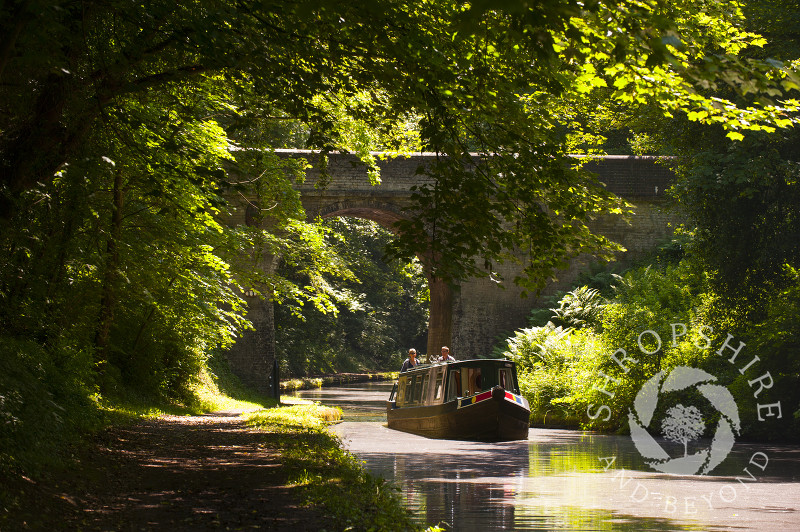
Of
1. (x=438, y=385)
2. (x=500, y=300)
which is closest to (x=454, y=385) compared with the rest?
(x=438, y=385)

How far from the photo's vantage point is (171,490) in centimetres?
751

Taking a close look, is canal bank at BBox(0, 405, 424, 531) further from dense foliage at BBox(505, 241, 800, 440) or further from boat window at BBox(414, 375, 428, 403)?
dense foliage at BBox(505, 241, 800, 440)

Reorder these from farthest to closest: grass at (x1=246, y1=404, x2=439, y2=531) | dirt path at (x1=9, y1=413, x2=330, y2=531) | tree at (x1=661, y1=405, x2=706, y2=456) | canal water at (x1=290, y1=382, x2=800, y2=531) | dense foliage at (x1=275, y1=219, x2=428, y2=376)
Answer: dense foliage at (x1=275, y1=219, x2=428, y2=376) < tree at (x1=661, y1=405, x2=706, y2=456) < canal water at (x1=290, y1=382, x2=800, y2=531) < grass at (x1=246, y1=404, x2=439, y2=531) < dirt path at (x1=9, y1=413, x2=330, y2=531)

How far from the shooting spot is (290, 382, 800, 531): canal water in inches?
300

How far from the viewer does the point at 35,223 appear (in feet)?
35.9

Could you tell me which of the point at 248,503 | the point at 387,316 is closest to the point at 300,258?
the point at 248,503

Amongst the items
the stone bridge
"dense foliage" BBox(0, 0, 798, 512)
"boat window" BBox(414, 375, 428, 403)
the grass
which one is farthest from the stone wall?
the grass

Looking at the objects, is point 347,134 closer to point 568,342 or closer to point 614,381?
point 614,381

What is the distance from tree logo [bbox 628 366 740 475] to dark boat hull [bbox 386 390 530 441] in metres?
2.18

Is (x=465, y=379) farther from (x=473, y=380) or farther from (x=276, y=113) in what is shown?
(x=276, y=113)

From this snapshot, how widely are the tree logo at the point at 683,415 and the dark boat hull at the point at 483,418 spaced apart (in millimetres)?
2181

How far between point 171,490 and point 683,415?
1136 cm

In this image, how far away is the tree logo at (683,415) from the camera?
50.2ft

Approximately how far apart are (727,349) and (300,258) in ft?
28.8
